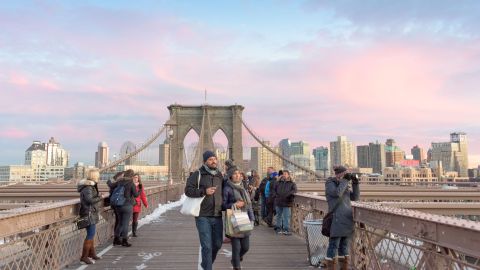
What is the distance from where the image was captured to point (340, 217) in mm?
5762

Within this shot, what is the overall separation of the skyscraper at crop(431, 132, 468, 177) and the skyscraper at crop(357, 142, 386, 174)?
57.4 ft

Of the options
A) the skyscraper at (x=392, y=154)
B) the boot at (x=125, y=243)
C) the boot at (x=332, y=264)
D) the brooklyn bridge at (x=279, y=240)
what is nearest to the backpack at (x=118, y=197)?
the brooklyn bridge at (x=279, y=240)

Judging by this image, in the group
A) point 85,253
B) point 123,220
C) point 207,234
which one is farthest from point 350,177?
point 123,220

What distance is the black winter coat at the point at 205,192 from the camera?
18.5 feet

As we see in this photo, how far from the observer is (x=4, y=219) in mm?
4750

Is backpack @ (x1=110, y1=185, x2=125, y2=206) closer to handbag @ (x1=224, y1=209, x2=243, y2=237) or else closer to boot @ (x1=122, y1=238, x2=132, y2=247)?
boot @ (x1=122, y1=238, x2=132, y2=247)

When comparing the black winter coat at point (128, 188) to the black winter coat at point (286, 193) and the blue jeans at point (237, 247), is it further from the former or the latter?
the blue jeans at point (237, 247)

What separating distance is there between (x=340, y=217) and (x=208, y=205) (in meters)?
1.74

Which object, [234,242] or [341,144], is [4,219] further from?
[341,144]

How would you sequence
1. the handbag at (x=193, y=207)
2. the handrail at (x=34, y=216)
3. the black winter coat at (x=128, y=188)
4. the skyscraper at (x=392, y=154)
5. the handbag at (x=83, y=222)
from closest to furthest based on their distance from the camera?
the handrail at (x=34, y=216)
the handbag at (x=193, y=207)
the handbag at (x=83, y=222)
the black winter coat at (x=128, y=188)
the skyscraper at (x=392, y=154)

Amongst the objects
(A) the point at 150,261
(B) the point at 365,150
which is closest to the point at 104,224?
(A) the point at 150,261

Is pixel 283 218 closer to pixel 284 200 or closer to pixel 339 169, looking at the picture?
pixel 284 200

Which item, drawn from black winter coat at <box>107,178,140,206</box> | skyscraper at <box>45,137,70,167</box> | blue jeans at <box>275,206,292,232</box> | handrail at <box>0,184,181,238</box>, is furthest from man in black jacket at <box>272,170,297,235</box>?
skyscraper at <box>45,137,70,167</box>

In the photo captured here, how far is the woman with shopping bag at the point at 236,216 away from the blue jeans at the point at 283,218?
4565mm
